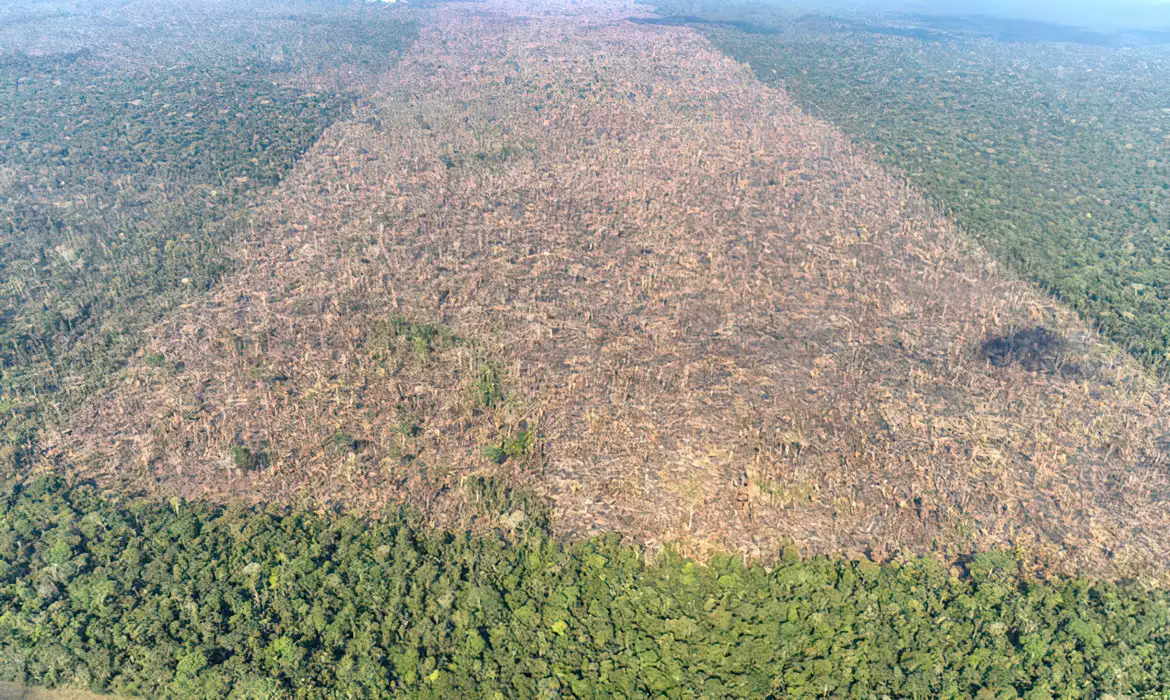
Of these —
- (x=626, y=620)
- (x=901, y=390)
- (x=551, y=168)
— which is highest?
(x=551, y=168)

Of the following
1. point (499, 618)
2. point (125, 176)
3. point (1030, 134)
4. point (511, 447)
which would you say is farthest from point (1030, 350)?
point (125, 176)

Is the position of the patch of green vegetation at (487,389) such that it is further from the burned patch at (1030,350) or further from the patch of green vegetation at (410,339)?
the burned patch at (1030,350)

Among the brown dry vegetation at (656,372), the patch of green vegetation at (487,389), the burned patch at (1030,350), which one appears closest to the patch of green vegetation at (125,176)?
the brown dry vegetation at (656,372)

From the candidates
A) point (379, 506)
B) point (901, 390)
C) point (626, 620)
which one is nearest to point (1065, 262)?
point (901, 390)

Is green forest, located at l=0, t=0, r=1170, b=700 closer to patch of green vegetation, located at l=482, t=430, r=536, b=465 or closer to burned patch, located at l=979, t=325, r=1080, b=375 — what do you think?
patch of green vegetation, located at l=482, t=430, r=536, b=465

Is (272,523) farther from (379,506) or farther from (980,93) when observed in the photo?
(980,93)

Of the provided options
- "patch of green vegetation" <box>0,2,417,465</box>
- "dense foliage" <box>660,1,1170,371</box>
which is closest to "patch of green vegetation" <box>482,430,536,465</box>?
"patch of green vegetation" <box>0,2,417,465</box>

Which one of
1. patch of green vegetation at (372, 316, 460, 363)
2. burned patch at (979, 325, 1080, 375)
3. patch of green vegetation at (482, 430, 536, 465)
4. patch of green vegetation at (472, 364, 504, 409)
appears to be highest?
burned patch at (979, 325, 1080, 375)
